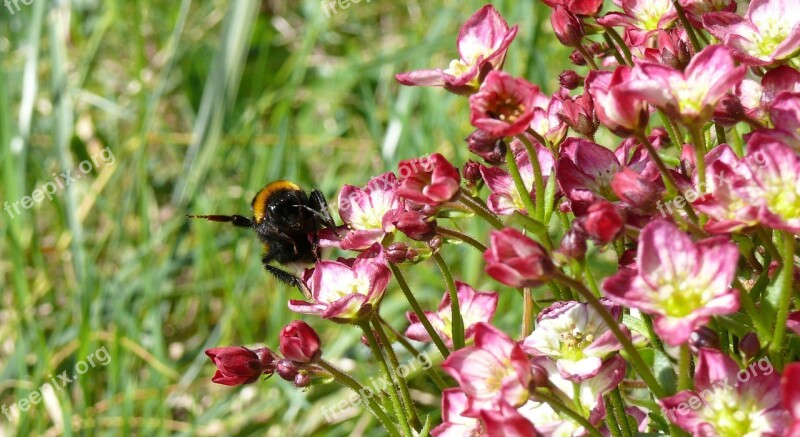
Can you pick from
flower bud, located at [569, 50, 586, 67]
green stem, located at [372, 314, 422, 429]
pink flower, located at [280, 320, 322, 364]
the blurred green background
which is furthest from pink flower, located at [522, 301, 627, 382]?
the blurred green background

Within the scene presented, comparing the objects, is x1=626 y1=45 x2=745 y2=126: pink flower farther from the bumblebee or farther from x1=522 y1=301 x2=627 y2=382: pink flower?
the bumblebee

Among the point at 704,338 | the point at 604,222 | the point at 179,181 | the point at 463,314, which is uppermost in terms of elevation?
the point at 604,222

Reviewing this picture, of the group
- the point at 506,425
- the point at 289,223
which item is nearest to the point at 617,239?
the point at 506,425

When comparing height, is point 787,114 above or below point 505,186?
above

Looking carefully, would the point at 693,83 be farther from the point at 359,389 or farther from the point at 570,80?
the point at 359,389

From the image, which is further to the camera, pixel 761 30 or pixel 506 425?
pixel 761 30

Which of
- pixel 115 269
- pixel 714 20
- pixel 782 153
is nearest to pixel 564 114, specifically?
pixel 714 20
